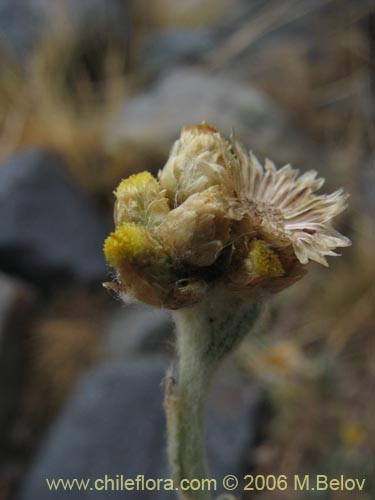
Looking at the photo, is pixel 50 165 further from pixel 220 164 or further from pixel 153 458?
pixel 220 164

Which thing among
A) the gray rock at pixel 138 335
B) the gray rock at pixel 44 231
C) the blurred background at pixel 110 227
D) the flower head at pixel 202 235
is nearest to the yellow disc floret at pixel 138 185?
the flower head at pixel 202 235

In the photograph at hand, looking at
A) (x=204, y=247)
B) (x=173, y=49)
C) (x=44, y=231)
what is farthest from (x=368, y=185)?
(x=204, y=247)

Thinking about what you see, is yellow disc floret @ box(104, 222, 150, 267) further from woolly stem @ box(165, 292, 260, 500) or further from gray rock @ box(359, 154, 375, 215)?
gray rock @ box(359, 154, 375, 215)

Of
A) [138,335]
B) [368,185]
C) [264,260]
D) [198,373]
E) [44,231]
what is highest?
[368,185]

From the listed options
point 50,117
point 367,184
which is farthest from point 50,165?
point 367,184

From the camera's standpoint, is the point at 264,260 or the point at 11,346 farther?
the point at 11,346

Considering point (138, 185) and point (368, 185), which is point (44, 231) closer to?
point (368, 185)

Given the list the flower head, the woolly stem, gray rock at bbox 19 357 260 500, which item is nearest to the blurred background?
gray rock at bbox 19 357 260 500
